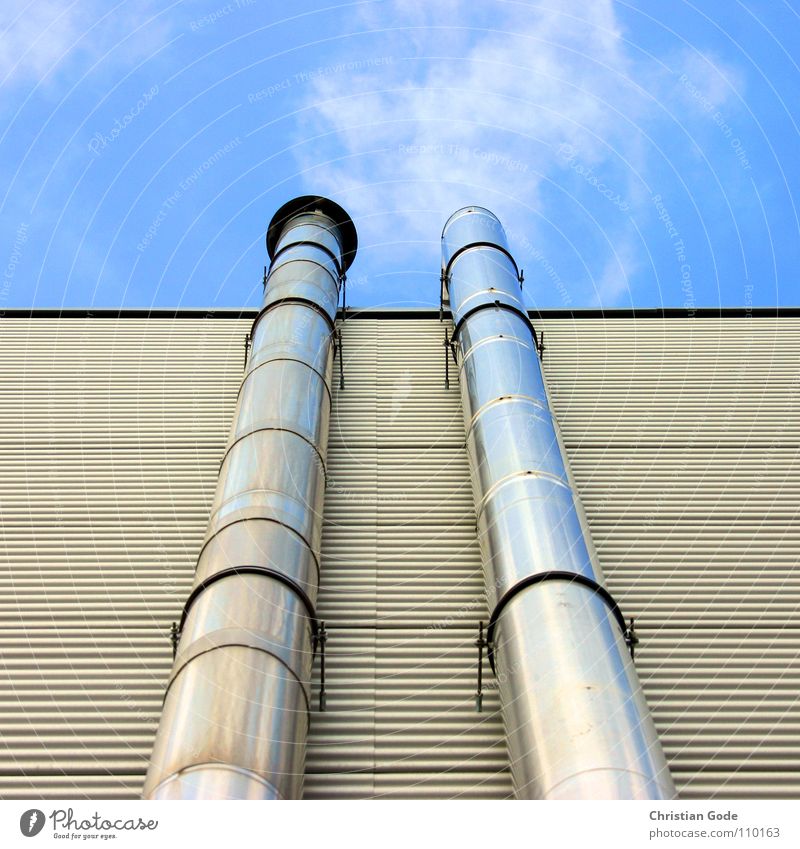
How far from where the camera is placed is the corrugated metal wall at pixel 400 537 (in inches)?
302

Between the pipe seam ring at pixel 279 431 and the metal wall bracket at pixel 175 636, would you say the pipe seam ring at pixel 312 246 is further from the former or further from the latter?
the metal wall bracket at pixel 175 636

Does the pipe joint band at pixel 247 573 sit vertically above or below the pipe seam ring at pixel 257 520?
below

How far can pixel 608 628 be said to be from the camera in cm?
731

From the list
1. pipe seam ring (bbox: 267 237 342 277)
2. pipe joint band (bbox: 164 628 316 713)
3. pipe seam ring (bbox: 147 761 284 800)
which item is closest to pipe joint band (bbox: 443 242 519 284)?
pipe seam ring (bbox: 267 237 342 277)

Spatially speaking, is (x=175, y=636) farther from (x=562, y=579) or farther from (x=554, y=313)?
(x=554, y=313)

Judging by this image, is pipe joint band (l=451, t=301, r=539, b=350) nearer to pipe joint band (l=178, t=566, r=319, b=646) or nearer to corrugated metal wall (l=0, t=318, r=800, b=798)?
corrugated metal wall (l=0, t=318, r=800, b=798)

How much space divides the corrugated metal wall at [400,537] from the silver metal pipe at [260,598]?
0.83 metres

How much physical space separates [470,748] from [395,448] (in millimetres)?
4462

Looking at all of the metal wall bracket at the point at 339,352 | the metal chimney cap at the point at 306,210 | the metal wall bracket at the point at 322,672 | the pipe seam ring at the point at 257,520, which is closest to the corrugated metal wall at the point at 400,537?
the metal wall bracket at the point at 322,672

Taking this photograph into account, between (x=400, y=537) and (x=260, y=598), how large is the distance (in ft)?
8.95

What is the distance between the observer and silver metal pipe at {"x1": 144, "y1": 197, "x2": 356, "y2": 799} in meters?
6.16
